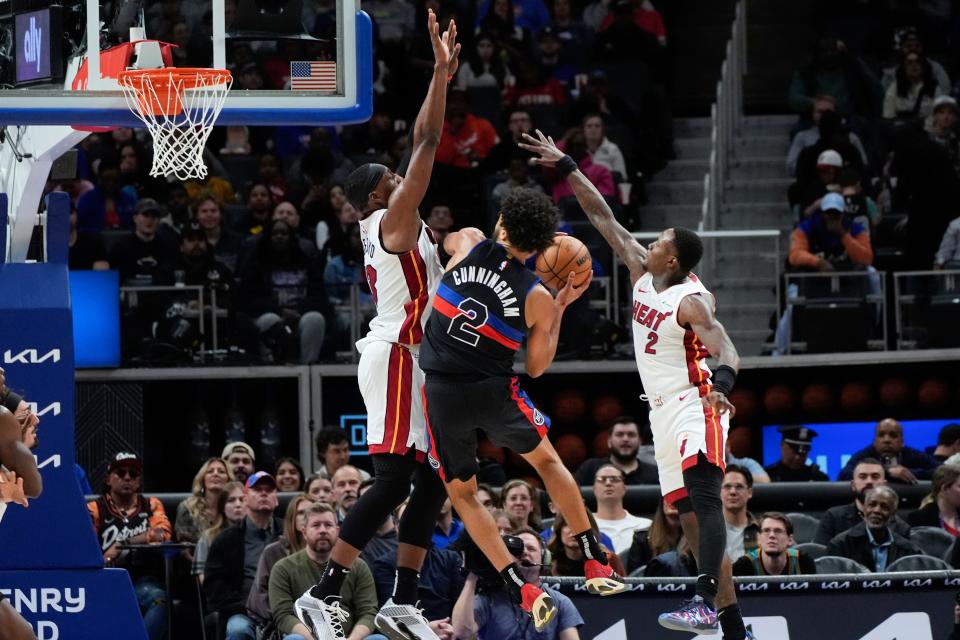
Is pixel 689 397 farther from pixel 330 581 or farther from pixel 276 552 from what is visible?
pixel 276 552

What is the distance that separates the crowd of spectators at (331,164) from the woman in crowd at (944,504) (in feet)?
17.8

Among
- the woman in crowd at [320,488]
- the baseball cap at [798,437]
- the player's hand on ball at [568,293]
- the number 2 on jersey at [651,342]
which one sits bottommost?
the baseball cap at [798,437]

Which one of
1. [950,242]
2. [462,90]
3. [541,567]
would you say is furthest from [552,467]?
[462,90]

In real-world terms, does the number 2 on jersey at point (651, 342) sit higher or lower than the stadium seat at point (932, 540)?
higher

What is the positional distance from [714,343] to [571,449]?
26.9 feet

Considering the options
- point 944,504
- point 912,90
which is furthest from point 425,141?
point 912,90

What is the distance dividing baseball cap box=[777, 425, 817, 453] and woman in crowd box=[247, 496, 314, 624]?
219 inches

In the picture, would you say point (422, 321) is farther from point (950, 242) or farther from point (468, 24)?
point (468, 24)

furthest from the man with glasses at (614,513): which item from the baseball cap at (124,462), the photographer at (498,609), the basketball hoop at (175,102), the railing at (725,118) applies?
the railing at (725,118)

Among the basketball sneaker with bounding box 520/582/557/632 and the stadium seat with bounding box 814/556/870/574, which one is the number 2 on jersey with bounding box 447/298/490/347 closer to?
the basketball sneaker with bounding box 520/582/557/632

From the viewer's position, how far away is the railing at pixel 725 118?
1936 cm

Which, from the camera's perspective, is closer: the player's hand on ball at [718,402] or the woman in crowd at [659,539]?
the player's hand on ball at [718,402]

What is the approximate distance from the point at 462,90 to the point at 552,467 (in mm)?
11523

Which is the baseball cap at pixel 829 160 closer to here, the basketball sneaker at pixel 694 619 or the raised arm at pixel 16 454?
the basketball sneaker at pixel 694 619
